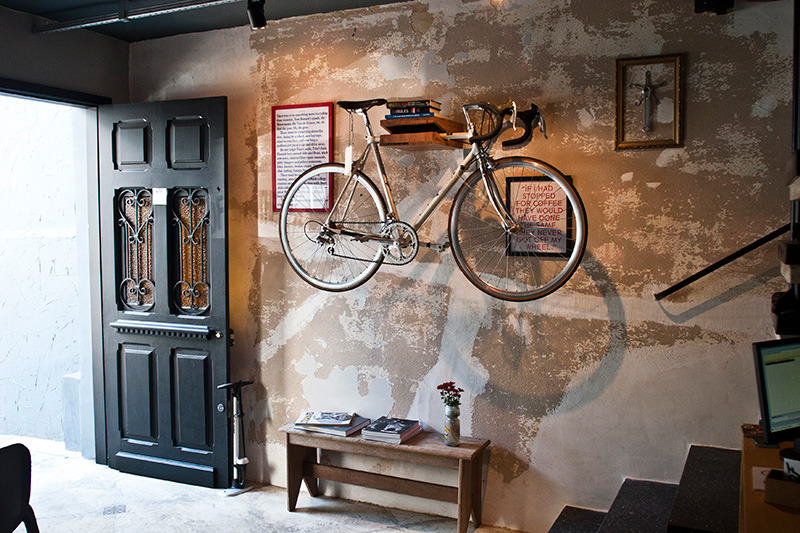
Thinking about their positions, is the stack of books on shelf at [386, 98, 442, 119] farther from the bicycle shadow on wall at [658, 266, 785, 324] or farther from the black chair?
the black chair

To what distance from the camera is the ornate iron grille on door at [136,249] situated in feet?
14.0

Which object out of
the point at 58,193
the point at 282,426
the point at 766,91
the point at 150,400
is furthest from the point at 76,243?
the point at 766,91

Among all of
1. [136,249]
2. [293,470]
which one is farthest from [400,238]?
[136,249]

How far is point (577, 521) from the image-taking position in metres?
3.19

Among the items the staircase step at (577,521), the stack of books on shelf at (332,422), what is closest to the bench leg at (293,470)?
the stack of books on shelf at (332,422)

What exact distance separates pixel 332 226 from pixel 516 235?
3.20ft

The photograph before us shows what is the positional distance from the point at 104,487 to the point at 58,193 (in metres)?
2.21

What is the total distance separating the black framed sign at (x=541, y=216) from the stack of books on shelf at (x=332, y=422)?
1262mm

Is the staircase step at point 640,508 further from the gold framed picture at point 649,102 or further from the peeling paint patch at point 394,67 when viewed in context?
the peeling paint patch at point 394,67

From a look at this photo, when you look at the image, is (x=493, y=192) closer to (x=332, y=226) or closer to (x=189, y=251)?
(x=332, y=226)

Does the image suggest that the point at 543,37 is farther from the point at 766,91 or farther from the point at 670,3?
the point at 766,91

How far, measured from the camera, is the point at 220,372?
4031 millimetres

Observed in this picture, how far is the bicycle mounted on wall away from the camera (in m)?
3.14

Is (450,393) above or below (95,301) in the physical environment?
below
